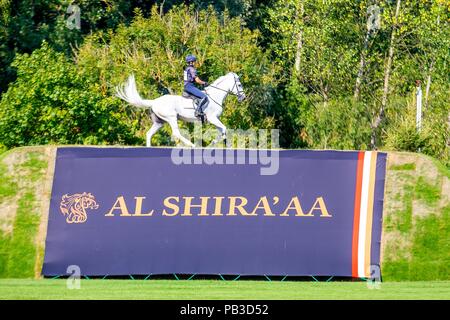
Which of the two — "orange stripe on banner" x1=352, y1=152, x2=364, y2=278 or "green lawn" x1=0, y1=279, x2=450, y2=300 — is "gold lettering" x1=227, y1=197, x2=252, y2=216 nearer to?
"green lawn" x1=0, y1=279, x2=450, y2=300

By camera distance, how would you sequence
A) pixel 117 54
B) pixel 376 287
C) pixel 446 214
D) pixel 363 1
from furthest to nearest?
1. pixel 363 1
2. pixel 117 54
3. pixel 446 214
4. pixel 376 287

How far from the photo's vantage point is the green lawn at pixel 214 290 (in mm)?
20297

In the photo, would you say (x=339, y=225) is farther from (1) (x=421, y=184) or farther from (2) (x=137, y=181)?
(2) (x=137, y=181)

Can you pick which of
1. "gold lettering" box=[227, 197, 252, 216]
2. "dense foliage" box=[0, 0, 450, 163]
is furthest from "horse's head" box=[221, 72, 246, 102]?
"dense foliage" box=[0, 0, 450, 163]

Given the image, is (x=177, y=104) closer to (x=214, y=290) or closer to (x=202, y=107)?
(x=202, y=107)

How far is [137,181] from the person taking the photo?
23484 mm

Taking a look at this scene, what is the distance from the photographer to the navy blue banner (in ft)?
76.4

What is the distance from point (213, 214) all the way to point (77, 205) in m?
2.56

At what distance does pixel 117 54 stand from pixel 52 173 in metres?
17.9

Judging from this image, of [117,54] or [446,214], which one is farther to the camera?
[117,54]

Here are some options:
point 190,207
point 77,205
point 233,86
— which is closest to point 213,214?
point 190,207

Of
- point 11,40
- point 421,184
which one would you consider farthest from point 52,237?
point 11,40

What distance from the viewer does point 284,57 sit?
46.5m

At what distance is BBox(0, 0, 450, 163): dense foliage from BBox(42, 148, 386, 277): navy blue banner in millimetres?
11380
